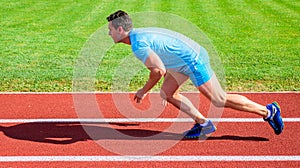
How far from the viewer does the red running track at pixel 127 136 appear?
677 cm

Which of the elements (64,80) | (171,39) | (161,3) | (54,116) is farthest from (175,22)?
(171,39)

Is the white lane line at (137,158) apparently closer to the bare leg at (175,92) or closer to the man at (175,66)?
the man at (175,66)

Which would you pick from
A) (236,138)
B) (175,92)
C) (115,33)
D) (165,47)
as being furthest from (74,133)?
(236,138)

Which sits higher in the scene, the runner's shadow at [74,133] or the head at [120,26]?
the head at [120,26]

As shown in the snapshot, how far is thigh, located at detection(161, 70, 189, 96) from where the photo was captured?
23.8ft

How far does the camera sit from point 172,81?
24.2ft

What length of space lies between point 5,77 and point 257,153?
19.9ft

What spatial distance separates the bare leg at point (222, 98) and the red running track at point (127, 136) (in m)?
0.48

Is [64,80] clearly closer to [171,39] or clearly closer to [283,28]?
[171,39]

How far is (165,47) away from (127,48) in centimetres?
725

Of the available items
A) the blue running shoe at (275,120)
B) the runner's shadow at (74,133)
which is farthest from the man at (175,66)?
the runner's shadow at (74,133)

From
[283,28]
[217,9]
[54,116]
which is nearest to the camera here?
[54,116]

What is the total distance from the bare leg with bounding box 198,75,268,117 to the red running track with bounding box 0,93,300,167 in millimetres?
481

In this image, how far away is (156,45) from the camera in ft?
22.4
